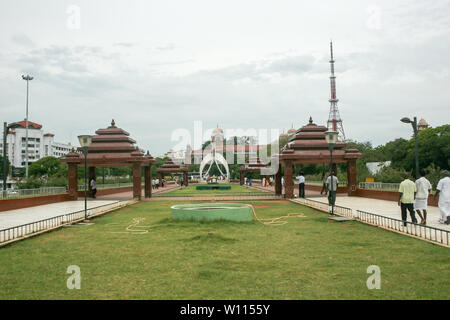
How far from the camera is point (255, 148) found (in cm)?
9350

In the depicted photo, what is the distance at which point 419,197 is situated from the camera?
10.9 m

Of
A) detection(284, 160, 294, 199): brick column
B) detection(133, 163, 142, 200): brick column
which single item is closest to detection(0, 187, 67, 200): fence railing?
detection(133, 163, 142, 200): brick column

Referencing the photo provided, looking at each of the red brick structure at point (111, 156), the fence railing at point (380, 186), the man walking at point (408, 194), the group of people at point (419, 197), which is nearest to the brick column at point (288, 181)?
the fence railing at point (380, 186)

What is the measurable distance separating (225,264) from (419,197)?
696 centimetres

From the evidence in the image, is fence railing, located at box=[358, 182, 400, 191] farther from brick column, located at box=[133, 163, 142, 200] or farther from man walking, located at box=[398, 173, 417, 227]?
brick column, located at box=[133, 163, 142, 200]

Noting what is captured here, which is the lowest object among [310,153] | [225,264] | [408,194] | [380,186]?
[225,264]

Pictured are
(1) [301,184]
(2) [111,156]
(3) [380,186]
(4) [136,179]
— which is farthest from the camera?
(2) [111,156]

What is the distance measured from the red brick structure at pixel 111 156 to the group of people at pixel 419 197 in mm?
16911

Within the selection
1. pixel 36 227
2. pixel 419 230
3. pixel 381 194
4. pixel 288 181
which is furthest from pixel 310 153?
pixel 36 227

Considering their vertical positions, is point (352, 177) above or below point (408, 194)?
above

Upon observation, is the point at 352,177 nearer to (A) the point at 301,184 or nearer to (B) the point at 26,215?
(A) the point at 301,184

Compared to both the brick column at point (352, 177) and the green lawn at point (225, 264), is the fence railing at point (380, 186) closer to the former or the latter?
the brick column at point (352, 177)
